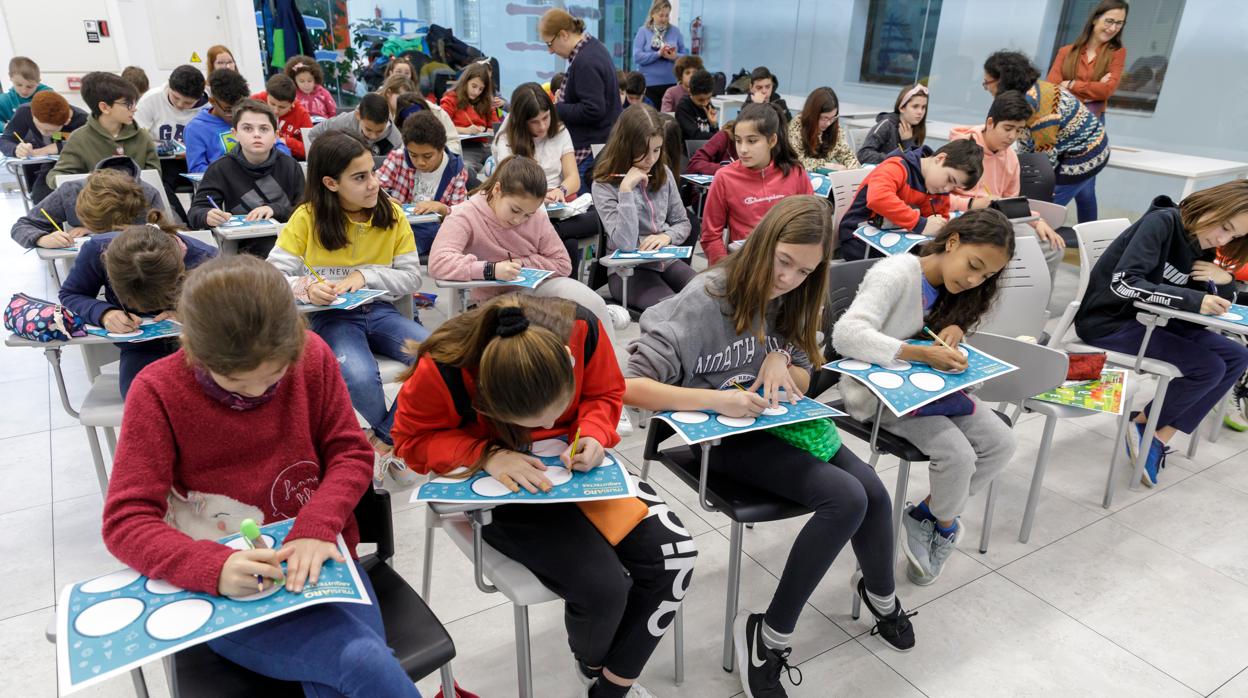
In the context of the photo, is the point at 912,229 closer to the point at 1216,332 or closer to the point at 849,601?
the point at 1216,332

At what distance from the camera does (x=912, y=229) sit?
334 cm

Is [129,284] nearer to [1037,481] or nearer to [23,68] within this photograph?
[1037,481]

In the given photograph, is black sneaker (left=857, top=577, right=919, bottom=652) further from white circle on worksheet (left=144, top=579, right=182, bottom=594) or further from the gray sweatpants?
white circle on worksheet (left=144, top=579, right=182, bottom=594)

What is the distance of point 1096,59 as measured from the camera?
478 centimetres

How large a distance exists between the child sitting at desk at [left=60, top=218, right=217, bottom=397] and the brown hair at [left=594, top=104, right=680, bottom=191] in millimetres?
1857

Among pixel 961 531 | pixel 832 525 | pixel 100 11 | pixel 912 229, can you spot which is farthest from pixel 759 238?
pixel 100 11

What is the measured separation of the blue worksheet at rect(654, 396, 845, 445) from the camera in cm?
160

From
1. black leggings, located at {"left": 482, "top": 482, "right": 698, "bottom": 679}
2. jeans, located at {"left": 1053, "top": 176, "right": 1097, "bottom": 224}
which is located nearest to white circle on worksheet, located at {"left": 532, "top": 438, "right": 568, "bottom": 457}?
black leggings, located at {"left": 482, "top": 482, "right": 698, "bottom": 679}

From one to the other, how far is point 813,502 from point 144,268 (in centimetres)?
185

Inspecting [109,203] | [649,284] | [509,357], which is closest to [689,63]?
[649,284]

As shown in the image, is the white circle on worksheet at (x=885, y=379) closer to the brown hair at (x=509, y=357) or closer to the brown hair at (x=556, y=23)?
the brown hair at (x=509, y=357)

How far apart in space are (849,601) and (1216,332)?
182cm

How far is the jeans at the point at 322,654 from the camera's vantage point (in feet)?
3.83

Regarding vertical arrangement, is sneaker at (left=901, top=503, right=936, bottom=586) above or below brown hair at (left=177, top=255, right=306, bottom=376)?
below
